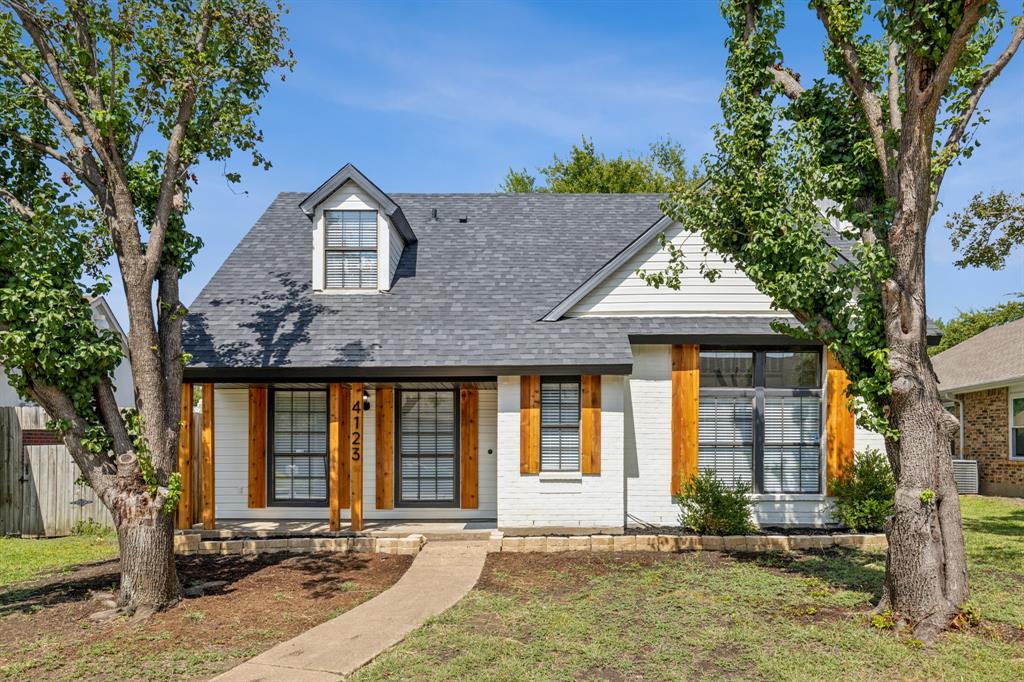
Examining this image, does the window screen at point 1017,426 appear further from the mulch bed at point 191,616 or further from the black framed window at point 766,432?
the mulch bed at point 191,616

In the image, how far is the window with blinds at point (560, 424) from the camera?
11.4 meters

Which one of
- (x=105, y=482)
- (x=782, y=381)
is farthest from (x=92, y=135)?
(x=782, y=381)

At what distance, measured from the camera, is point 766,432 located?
38.5 feet

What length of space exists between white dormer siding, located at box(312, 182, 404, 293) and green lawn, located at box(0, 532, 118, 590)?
5.52 meters

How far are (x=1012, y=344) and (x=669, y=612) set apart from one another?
62.9ft

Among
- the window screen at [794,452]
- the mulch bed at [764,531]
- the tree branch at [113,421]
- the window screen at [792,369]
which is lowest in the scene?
the mulch bed at [764,531]

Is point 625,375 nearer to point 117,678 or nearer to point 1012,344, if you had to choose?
point 117,678

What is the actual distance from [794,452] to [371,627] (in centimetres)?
772

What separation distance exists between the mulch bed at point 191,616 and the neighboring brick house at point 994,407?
55.3 feet

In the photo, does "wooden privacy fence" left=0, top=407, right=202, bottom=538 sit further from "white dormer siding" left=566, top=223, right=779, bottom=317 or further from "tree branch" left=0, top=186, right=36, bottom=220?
"white dormer siding" left=566, top=223, right=779, bottom=317

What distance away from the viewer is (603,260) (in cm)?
1405

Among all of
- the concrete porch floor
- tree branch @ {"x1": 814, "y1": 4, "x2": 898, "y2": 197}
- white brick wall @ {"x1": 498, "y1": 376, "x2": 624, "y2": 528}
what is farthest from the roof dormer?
tree branch @ {"x1": 814, "y1": 4, "x2": 898, "y2": 197}

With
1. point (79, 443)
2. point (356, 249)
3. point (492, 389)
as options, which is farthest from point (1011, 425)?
point (79, 443)

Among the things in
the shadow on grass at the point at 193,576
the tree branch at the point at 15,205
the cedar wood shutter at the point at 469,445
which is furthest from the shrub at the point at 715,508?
the tree branch at the point at 15,205
